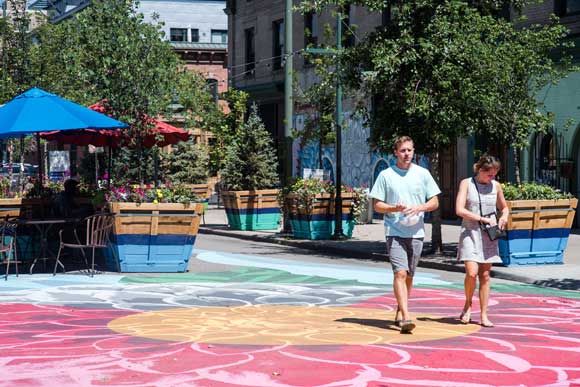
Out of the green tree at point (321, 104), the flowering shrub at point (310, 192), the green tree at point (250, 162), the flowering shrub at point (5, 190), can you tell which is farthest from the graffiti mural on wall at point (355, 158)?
the flowering shrub at point (5, 190)

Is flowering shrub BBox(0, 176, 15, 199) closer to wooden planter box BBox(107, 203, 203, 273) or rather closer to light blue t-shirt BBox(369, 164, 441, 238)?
wooden planter box BBox(107, 203, 203, 273)

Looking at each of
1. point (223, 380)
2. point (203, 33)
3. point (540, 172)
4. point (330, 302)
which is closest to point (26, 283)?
point (330, 302)

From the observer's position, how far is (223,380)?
24.4 ft

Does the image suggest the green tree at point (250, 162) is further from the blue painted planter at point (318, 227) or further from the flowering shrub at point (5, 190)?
the flowering shrub at point (5, 190)

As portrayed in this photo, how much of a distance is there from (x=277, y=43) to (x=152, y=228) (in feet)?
91.7

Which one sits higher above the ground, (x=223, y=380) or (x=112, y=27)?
(x=112, y=27)

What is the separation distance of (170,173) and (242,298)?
35.6 metres

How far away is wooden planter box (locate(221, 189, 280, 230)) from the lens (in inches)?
1120

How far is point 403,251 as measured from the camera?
9883mm

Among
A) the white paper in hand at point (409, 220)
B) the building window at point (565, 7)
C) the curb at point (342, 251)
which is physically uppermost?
the building window at point (565, 7)

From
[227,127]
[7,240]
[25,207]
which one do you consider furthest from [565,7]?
[7,240]

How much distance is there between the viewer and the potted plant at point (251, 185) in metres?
28.5

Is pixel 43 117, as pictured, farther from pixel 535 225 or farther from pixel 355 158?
pixel 355 158

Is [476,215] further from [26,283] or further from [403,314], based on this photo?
[26,283]
